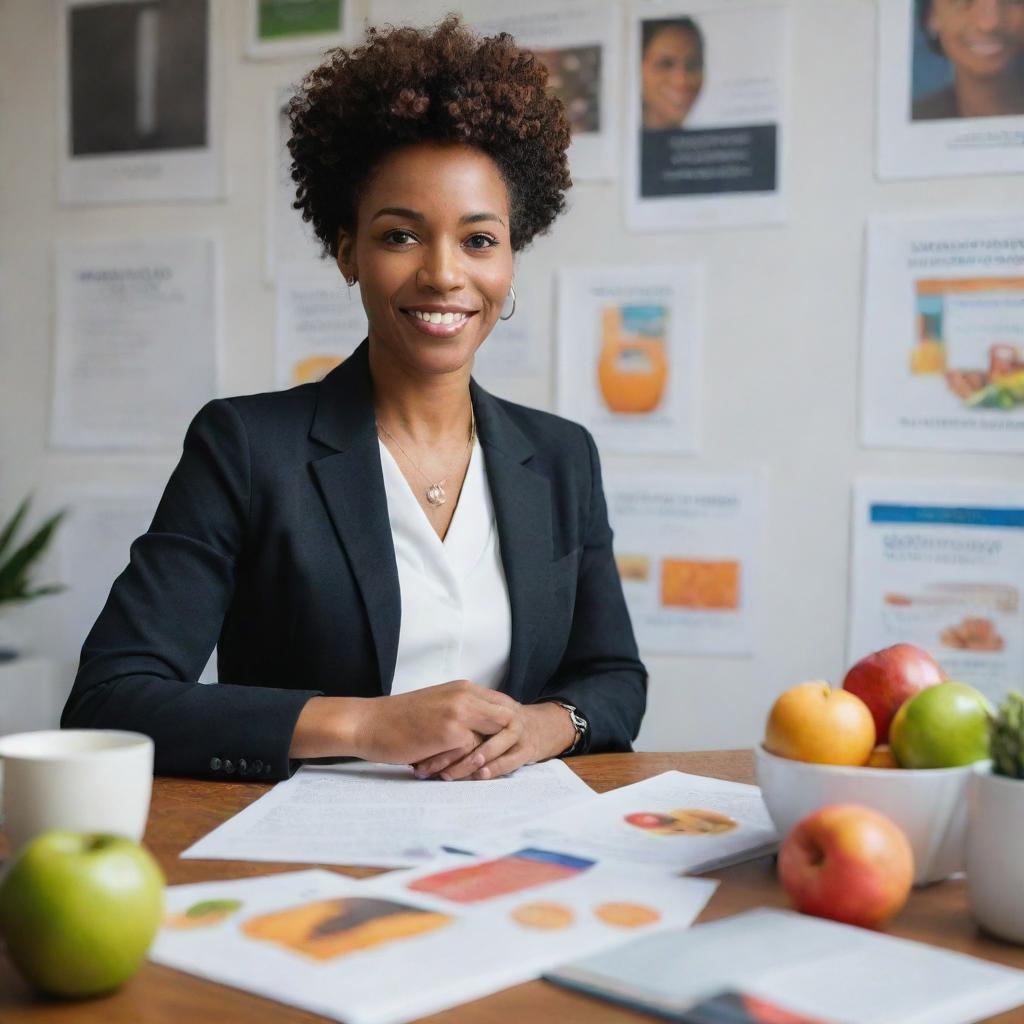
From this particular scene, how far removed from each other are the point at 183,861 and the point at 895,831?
0.53m

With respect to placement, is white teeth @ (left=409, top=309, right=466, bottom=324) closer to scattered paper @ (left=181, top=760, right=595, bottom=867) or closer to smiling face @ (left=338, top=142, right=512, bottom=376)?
smiling face @ (left=338, top=142, right=512, bottom=376)

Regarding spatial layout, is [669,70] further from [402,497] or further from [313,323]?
[402,497]

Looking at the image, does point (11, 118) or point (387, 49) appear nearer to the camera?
point (387, 49)

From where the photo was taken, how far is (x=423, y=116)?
161 centimetres

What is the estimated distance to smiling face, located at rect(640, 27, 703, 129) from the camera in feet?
7.97

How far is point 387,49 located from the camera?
5.53ft

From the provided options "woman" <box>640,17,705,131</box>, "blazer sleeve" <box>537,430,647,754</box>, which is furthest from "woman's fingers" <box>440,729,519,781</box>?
"woman" <box>640,17,705,131</box>

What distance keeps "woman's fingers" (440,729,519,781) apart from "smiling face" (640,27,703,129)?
5.06 feet

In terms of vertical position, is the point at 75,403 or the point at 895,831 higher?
the point at 75,403

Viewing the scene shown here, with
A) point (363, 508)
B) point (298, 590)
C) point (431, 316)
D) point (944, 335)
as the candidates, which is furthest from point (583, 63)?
point (298, 590)

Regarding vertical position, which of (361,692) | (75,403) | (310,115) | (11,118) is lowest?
(361,692)

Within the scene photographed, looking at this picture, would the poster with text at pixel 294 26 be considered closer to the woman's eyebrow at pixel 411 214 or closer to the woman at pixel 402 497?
the woman at pixel 402 497

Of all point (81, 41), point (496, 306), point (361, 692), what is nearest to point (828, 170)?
point (496, 306)

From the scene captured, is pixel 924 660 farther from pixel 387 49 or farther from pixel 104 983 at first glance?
pixel 387 49
